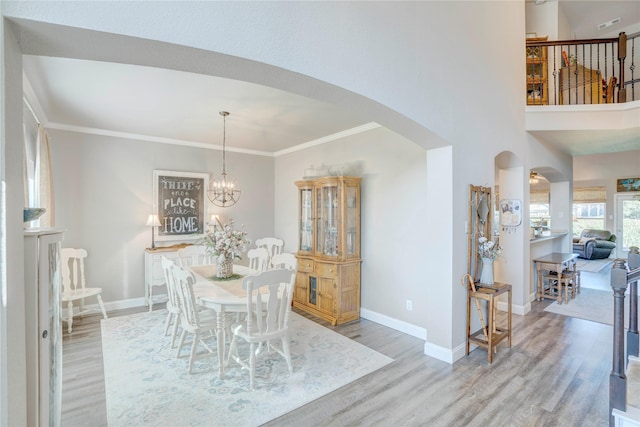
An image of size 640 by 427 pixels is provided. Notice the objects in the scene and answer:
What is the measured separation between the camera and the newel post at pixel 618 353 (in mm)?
1962

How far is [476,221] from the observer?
3473 millimetres

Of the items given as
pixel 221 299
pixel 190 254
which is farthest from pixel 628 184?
pixel 190 254

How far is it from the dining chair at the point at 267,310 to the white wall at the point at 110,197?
119 inches


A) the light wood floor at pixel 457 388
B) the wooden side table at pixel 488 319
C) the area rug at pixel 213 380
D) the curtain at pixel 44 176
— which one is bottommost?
the light wood floor at pixel 457 388

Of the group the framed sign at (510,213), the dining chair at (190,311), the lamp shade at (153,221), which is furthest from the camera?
the lamp shade at (153,221)

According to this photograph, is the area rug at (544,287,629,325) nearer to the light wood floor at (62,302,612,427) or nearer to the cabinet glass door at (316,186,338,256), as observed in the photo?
the light wood floor at (62,302,612,427)

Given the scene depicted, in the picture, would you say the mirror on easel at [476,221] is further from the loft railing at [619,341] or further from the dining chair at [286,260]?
the dining chair at [286,260]

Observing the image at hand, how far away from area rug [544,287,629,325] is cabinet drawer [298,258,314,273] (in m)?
3.76

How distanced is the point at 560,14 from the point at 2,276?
27.5 feet

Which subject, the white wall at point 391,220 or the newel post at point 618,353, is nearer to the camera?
the newel post at point 618,353

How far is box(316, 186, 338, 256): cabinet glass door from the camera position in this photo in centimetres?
436

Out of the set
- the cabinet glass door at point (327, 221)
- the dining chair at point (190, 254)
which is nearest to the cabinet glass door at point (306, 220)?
the cabinet glass door at point (327, 221)

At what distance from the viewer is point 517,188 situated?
4.63m

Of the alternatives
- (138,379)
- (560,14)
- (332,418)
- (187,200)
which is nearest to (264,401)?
(332,418)
